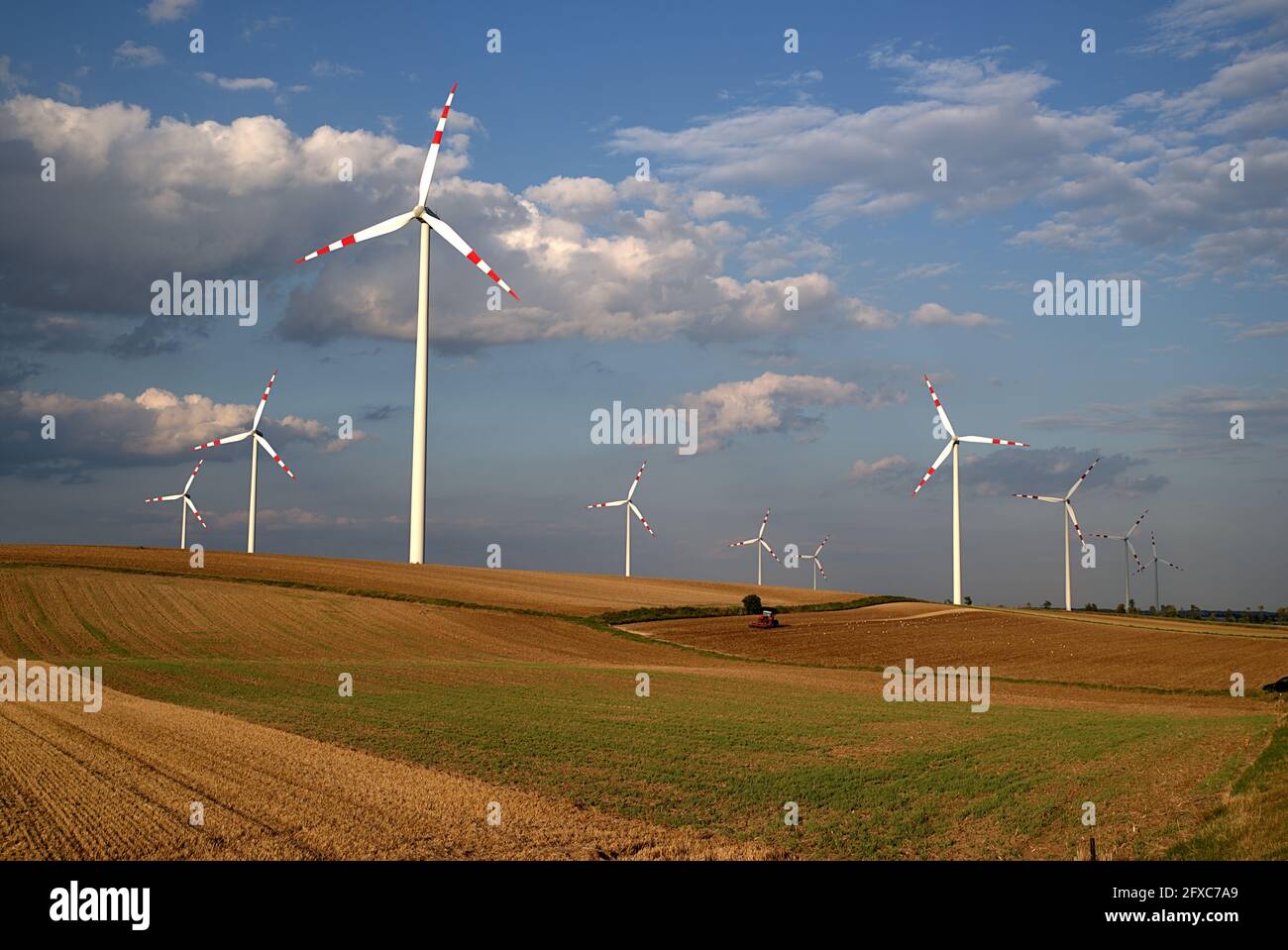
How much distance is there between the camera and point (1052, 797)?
69.9 feet

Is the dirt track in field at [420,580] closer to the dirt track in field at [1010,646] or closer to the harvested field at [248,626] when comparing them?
the harvested field at [248,626]

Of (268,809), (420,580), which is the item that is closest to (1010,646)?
(420,580)

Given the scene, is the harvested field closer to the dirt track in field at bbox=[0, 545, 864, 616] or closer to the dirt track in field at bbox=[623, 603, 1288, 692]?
the dirt track in field at bbox=[0, 545, 864, 616]

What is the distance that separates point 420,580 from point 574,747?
61.9 m

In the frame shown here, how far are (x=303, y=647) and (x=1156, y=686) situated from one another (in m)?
43.1

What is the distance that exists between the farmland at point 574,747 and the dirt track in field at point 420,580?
1275 centimetres

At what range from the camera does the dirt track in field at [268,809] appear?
15195 mm

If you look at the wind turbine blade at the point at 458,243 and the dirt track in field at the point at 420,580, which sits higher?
the wind turbine blade at the point at 458,243

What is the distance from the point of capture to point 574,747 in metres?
27.4

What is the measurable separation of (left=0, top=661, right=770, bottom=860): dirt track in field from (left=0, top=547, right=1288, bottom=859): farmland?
0.26 feet

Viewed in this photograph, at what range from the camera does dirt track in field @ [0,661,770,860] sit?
1520 centimetres

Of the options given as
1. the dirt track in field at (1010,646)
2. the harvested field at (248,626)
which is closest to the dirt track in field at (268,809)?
the harvested field at (248,626)

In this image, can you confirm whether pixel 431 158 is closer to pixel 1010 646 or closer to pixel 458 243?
pixel 458 243

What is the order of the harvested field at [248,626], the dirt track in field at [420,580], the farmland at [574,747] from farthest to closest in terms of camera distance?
the dirt track in field at [420,580]
the harvested field at [248,626]
the farmland at [574,747]
